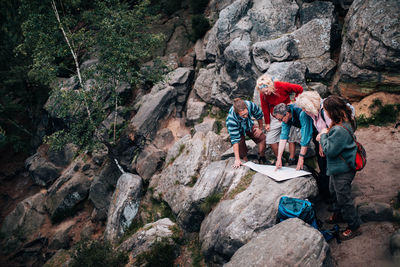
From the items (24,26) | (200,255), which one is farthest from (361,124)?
(24,26)

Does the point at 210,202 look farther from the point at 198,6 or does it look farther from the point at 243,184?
the point at 198,6

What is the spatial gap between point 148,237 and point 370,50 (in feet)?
35.8

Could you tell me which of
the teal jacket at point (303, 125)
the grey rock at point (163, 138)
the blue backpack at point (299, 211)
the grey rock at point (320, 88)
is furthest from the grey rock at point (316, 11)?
the blue backpack at point (299, 211)

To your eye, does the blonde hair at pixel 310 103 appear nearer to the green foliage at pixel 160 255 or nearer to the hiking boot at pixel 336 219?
the hiking boot at pixel 336 219

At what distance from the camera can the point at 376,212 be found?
5469 millimetres

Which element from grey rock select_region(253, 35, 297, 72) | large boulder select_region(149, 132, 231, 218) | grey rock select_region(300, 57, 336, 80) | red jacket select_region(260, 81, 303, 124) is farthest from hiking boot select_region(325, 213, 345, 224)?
grey rock select_region(253, 35, 297, 72)

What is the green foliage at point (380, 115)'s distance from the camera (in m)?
8.79

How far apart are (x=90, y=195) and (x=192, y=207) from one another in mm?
8829

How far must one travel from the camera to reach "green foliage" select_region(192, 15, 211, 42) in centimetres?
1717

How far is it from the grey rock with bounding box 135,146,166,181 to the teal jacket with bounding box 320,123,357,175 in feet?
31.0

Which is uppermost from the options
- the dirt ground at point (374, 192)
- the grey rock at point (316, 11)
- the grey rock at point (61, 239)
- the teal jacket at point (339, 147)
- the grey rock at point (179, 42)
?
the grey rock at point (179, 42)

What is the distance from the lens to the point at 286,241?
4426 millimetres

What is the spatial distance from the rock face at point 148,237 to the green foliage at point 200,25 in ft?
45.0

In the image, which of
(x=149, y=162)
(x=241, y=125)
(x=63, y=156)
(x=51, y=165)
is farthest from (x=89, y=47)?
(x=241, y=125)
